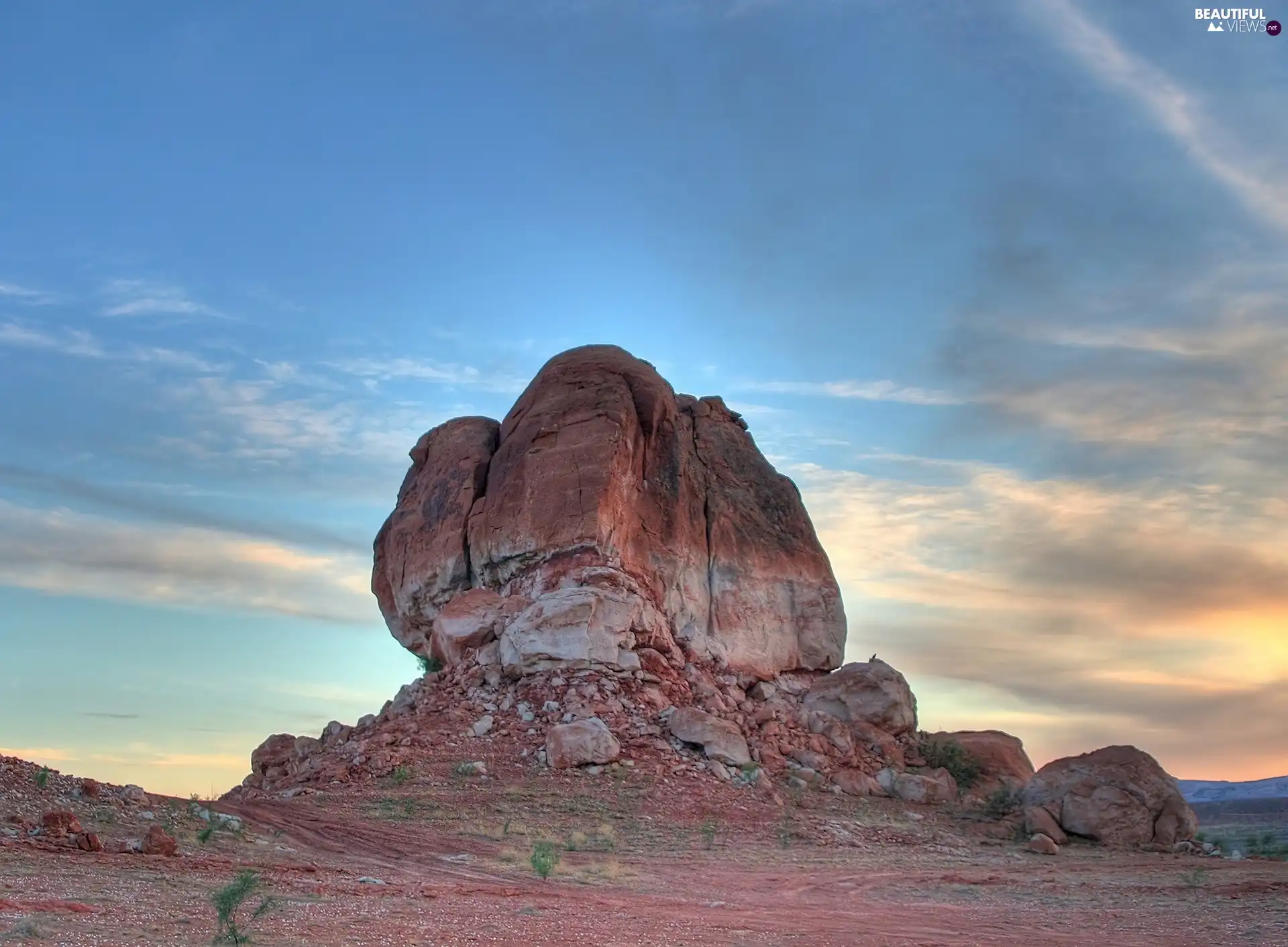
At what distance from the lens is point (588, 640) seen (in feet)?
107

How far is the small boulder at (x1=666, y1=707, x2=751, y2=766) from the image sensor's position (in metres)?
31.3

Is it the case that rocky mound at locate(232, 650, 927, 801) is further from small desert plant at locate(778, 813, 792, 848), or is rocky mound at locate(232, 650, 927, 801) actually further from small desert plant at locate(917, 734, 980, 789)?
small desert plant at locate(778, 813, 792, 848)

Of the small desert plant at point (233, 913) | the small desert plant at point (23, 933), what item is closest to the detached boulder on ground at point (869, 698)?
the small desert plant at point (233, 913)

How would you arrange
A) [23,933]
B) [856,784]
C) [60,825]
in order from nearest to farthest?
[23,933]
[60,825]
[856,784]

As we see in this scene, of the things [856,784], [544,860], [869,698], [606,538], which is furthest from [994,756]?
[544,860]

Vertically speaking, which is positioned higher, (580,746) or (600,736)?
(600,736)

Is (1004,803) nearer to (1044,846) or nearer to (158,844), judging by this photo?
(1044,846)

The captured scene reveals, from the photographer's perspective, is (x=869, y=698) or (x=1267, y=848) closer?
(x=1267, y=848)

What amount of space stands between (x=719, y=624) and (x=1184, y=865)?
16.2 metres

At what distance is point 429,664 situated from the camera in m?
37.8

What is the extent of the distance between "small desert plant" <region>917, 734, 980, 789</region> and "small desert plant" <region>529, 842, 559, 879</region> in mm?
18051

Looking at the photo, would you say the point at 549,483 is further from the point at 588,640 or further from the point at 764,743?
the point at 764,743

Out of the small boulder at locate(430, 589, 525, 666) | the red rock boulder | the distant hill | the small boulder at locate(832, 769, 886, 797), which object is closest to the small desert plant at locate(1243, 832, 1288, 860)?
the small boulder at locate(832, 769, 886, 797)

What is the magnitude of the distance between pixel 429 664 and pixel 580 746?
9575 millimetres
